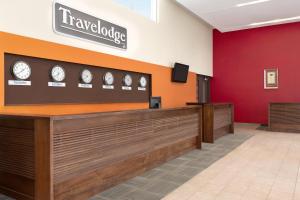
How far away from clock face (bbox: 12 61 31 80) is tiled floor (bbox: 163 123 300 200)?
2.50 metres

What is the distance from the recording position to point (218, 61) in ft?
32.7

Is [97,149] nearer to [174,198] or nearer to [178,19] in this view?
[174,198]

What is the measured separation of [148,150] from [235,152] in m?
2.28

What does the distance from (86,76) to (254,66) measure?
6998 millimetres

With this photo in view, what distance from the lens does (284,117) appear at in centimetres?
788

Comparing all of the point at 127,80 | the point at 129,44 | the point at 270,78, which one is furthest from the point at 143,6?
the point at 270,78

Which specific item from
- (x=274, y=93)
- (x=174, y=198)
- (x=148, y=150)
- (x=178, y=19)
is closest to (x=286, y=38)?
(x=274, y=93)

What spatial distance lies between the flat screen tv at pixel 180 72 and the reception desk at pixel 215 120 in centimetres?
145

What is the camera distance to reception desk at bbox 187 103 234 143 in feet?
19.8

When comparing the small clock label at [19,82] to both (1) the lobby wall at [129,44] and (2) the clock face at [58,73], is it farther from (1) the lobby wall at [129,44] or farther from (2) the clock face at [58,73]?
(2) the clock face at [58,73]

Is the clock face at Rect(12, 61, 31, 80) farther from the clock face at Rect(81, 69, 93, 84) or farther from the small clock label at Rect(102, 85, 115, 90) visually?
the small clock label at Rect(102, 85, 115, 90)

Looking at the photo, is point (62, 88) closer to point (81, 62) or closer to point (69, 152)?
point (81, 62)

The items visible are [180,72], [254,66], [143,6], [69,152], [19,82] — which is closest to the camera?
[69,152]

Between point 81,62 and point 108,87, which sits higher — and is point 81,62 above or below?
above
